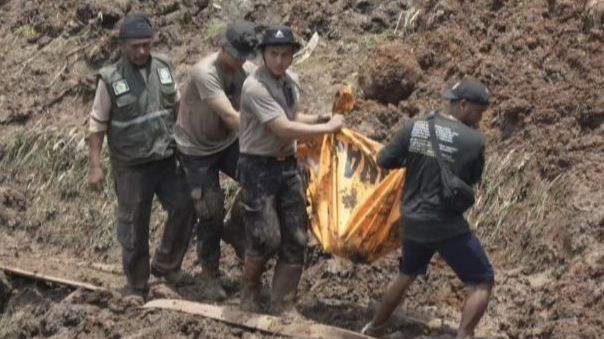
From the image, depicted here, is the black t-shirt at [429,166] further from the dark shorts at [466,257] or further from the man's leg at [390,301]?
the man's leg at [390,301]

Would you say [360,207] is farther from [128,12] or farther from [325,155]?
[128,12]

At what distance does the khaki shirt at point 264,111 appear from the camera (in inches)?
379

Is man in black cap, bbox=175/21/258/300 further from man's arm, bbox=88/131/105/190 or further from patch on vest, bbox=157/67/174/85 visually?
man's arm, bbox=88/131/105/190

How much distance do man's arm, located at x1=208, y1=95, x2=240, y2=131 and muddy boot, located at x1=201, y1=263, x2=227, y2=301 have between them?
1.26 m

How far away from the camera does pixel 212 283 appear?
10977mm

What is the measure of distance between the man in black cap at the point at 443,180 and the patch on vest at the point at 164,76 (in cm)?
204

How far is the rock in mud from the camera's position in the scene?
11.6 meters

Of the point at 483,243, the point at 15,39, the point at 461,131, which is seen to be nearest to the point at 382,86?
the point at 483,243

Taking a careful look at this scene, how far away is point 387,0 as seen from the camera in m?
12.7

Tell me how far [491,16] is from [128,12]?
382 centimetres

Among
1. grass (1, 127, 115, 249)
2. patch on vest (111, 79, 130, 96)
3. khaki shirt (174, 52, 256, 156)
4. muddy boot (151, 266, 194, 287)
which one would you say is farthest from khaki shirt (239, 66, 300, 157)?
grass (1, 127, 115, 249)

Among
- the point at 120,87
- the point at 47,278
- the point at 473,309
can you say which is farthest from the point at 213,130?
the point at 473,309

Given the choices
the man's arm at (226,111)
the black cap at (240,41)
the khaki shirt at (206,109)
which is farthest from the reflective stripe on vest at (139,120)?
the black cap at (240,41)

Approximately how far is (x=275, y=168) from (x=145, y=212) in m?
1.39
